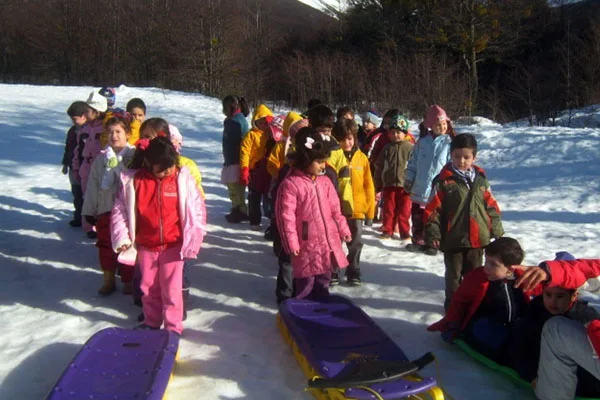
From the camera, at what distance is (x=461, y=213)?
438 cm

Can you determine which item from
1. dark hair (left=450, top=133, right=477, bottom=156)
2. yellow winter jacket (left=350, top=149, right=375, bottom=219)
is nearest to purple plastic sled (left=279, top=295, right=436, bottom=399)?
yellow winter jacket (left=350, top=149, right=375, bottom=219)

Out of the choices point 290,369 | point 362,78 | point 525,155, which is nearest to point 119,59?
point 362,78

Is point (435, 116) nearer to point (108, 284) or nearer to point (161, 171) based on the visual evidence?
point (161, 171)

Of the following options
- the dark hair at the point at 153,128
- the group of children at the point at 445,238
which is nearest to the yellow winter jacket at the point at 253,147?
the group of children at the point at 445,238

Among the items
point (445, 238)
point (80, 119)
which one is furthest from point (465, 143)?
point (80, 119)

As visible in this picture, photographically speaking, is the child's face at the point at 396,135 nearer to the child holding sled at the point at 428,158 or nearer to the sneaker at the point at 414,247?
the child holding sled at the point at 428,158

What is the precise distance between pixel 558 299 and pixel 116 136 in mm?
3741

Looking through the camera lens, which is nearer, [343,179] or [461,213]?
[461,213]

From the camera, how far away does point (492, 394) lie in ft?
11.5

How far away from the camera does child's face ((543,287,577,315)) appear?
3.35 m

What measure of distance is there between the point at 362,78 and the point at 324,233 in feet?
61.5

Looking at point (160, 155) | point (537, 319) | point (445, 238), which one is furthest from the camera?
point (445, 238)

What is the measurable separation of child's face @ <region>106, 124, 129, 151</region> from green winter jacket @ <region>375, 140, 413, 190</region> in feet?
10.2

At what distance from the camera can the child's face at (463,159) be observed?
4.40 meters
